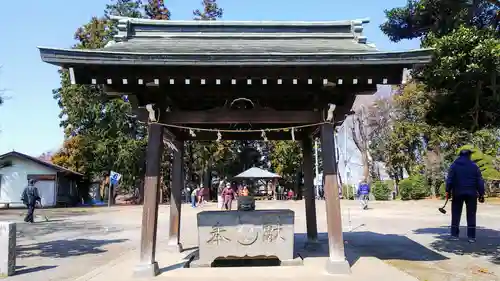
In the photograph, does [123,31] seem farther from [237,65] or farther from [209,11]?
[209,11]

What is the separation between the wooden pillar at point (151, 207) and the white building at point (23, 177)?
32.3 metres

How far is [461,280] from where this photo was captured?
6.65 m

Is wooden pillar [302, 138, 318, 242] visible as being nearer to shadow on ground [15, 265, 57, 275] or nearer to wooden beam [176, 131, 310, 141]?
wooden beam [176, 131, 310, 141]

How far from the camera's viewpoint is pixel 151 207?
24.2 ft

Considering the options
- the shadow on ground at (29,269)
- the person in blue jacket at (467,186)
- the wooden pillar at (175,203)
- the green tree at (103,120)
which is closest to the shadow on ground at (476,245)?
the person in blue jacket at (467,186)

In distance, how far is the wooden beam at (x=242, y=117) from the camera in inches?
310

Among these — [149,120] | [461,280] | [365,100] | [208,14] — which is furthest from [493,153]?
[149,120]

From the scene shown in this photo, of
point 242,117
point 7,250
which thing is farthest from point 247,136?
point 7,250

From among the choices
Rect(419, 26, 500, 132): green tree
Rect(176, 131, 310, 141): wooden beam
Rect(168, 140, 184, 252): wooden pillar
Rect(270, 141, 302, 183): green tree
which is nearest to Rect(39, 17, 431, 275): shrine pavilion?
Rect(419, 26, 500, 132): green tree

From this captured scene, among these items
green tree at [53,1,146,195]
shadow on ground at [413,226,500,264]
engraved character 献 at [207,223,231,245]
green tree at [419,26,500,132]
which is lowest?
shadow on ground at [413,226,500,264]

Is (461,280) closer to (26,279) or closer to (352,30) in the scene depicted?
(352,30)

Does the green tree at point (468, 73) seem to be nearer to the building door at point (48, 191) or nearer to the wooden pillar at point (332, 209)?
the wooden pillar at point (332, 209)

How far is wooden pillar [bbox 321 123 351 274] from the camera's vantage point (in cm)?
722

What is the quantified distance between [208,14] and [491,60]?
3775cm
